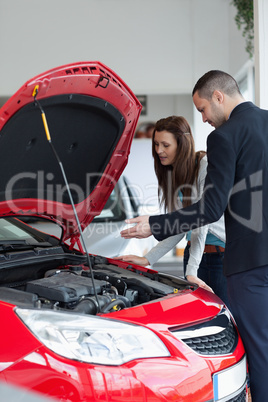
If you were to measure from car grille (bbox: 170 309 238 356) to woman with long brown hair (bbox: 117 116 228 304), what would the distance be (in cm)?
56

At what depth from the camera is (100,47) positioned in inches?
287

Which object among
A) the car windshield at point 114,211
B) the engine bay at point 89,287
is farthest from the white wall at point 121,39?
the engine bay at point 89,287

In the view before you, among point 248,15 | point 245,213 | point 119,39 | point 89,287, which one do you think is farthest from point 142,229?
point 119,39

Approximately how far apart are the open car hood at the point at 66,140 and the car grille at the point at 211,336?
2.72ft

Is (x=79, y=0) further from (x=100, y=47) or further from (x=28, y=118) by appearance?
(x=28, y=118)

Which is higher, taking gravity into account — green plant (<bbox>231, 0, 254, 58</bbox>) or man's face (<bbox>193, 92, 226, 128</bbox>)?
green plant (<bbox>231, 0, 254, 58</bbox>)

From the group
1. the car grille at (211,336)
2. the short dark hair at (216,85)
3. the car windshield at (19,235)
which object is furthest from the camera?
the car windshield at (19,235)

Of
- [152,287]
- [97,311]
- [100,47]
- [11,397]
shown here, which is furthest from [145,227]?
[100,47]

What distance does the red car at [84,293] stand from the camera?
1.46 m

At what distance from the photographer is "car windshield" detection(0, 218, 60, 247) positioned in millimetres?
2435

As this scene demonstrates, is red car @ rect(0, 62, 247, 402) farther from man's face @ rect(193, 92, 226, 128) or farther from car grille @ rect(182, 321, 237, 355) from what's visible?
man's face @ rect(193, 92, 226, 128)

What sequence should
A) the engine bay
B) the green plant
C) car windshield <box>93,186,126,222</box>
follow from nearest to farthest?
1. the engine bay
2. car windshield <box>93,186,126,222</box>
3. the green plant

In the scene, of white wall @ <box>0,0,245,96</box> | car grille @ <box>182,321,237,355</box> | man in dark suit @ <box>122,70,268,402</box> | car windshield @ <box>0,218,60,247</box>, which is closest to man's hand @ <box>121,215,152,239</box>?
man in dark suit @ <box>122,70,268,402</box>

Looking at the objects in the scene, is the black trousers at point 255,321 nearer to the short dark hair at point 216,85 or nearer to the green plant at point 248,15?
the short dark hair at point 216,85
